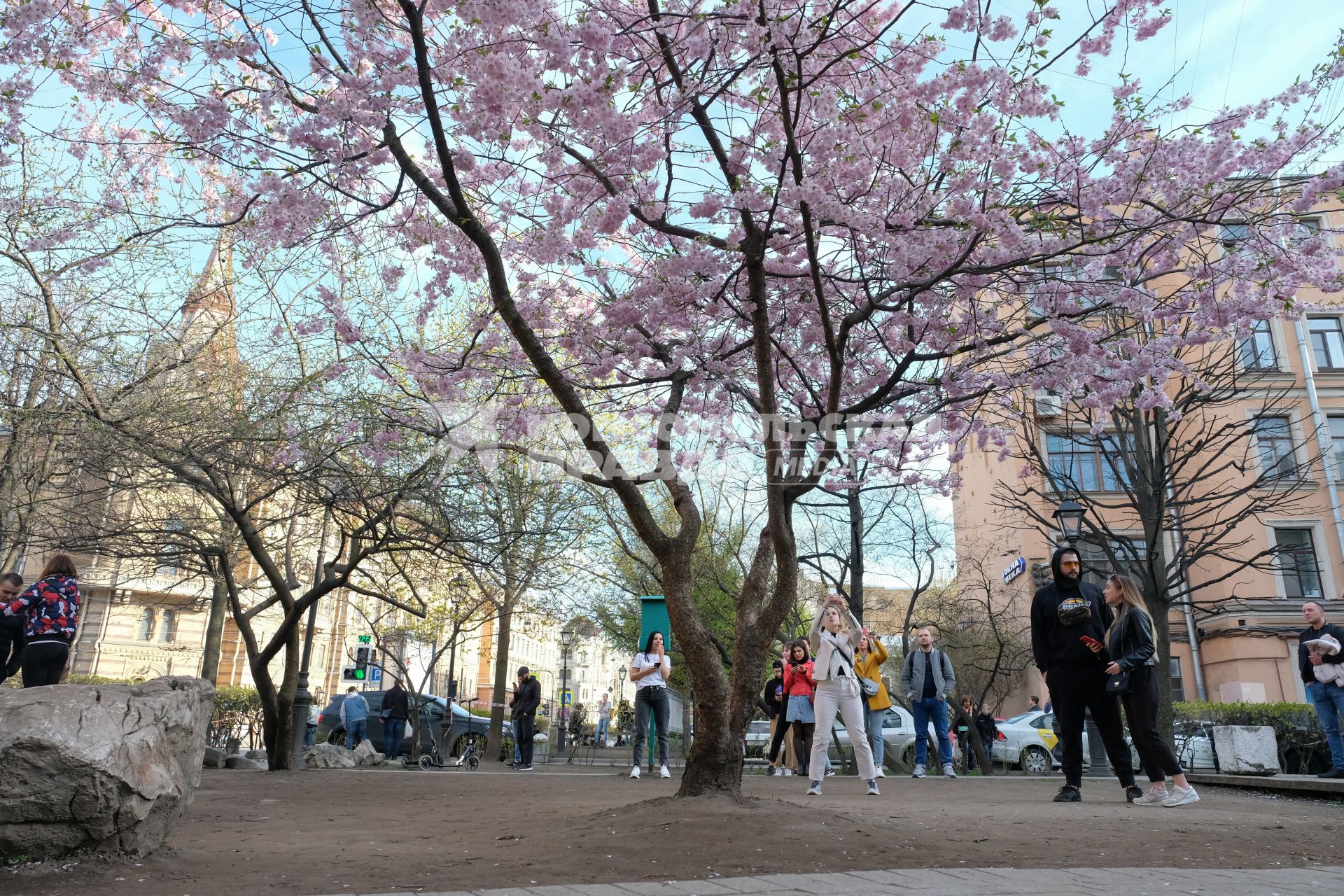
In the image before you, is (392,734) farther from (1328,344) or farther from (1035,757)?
A: (1328,344)

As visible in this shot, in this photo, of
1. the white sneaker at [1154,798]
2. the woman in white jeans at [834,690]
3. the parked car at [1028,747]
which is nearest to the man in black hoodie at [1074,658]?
the white sneaker at [1154,798]

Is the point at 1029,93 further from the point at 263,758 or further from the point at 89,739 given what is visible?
the point at 263,758

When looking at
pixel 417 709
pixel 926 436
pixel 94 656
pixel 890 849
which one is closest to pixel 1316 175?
pixel 926 436

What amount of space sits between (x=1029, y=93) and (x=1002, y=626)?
2857 cm

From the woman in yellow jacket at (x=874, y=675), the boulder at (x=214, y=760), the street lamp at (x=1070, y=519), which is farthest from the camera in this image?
the boulder at (x=214, y=760)

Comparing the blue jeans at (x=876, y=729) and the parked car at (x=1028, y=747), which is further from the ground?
the blue jeans at (x=876, y=729)

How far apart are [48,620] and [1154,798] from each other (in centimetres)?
1020

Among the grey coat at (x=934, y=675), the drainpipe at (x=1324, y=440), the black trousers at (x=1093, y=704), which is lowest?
the black trousers at (x=1093, y=704)

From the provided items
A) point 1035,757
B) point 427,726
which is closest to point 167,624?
point 427,726

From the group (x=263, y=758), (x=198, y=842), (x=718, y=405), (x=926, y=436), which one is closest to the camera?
(x=198, y=842)

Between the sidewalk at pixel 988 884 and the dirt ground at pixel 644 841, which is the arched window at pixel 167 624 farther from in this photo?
the sidewalk at pixel 988 884

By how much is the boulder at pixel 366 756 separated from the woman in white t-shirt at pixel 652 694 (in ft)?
20.6

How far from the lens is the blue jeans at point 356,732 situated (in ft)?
61.9

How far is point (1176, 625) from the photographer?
32.0 m
